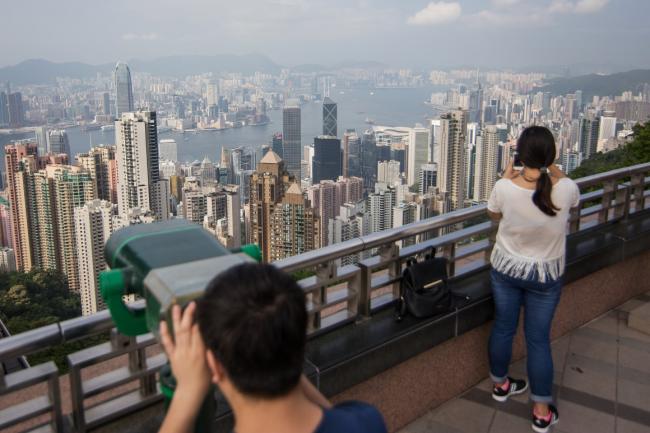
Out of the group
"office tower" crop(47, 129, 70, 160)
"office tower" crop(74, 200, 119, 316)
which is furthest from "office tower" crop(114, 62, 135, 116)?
"office tower" crop(74, 200, 119, 316)

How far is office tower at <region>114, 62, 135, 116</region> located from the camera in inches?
4239

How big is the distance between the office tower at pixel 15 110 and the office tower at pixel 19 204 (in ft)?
107

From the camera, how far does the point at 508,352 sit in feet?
11.0

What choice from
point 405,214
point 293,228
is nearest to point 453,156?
point 405,214

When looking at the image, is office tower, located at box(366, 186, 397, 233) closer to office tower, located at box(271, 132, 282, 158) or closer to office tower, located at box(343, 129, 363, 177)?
office tower, located at box(343, 129, 363, 177)

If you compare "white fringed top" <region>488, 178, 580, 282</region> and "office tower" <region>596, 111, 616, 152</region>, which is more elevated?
"white fringed top" <region>488, 178, 580, 282</region>

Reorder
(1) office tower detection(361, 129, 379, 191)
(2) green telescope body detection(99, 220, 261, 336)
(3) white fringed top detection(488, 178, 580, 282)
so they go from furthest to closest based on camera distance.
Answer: (1) office tower detection(361, 129, 379, 191), (3) white fringed top detection(488, 178, 580, 282), (2) green telescope body detection(99, 220, 261, 336)

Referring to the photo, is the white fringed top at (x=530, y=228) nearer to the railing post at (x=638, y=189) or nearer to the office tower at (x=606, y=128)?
the railing post at (x=638, y=189)

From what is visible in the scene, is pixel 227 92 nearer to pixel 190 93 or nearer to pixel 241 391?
pixel 190 93

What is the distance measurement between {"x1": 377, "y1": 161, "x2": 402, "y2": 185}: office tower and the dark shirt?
8050 centimetres

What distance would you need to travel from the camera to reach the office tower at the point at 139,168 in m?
63.3

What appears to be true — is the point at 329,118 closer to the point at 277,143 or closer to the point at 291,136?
the point at 291,136

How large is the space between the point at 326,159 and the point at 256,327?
90.3 meters

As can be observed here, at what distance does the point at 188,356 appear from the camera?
1124 millimetres
